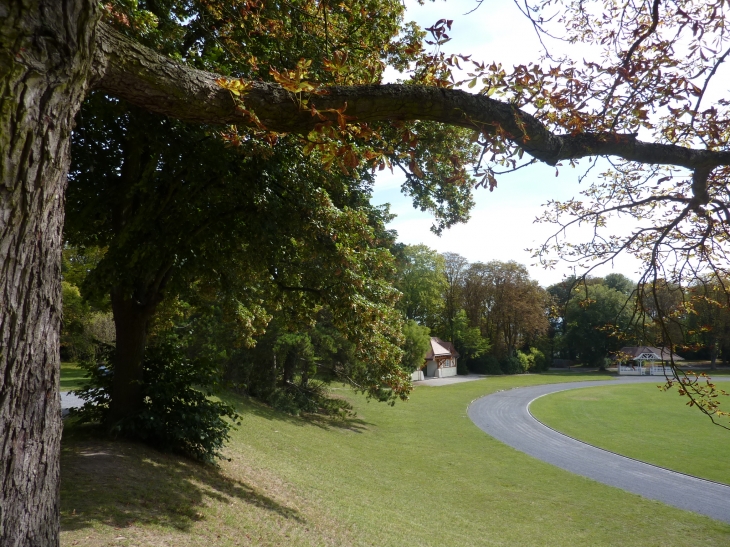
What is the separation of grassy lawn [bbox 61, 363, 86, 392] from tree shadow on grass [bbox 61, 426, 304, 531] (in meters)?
6.86

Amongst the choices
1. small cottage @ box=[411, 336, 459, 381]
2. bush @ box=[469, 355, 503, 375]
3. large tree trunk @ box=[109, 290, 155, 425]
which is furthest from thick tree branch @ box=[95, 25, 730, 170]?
bush @ box=[469, 355, 503, 375]

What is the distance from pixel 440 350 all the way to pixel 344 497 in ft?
173

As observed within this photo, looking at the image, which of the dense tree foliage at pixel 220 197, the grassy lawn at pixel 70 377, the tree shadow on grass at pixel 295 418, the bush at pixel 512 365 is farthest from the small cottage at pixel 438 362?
the dense tree foliage at pixel 220 197

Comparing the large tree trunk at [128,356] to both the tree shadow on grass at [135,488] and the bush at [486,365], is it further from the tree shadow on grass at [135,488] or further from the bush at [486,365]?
the bush at [486,365]

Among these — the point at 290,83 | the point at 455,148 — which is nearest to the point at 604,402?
the point at 455,148

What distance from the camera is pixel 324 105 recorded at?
3.28 m

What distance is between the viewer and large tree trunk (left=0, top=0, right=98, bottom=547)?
6.26ft

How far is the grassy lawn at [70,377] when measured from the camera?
68.2 ft

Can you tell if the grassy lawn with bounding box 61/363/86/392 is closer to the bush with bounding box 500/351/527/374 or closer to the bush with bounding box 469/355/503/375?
the bush with bounding box 469/355/503/375

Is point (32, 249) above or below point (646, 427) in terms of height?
above

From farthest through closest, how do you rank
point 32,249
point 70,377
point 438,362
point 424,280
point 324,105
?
point 438,362 < point 424,280 < point 70,377 < point 324,105 < point 32,249

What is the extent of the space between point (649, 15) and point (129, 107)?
7.30 meters

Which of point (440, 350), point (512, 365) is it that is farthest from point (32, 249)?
point (512, 365)

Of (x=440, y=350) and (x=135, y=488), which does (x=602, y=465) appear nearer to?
(x=135, y=488)
